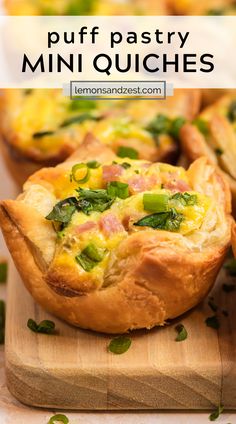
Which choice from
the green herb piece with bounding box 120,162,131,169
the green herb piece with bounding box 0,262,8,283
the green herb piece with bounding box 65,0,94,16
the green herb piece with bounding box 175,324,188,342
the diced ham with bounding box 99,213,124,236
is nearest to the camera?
the diced ham with bounding box 99,213,124,236

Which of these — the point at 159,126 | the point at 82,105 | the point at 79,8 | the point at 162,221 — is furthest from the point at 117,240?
the point at 79,8

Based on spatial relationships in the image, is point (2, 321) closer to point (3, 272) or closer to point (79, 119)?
point (3, 272)

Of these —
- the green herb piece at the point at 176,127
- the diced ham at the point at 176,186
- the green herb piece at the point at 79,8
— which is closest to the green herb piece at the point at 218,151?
the green herb piece at the point at 176,127

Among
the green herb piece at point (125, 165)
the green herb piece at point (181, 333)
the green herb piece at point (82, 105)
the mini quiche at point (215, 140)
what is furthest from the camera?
the green herb piece at point (82, 105)

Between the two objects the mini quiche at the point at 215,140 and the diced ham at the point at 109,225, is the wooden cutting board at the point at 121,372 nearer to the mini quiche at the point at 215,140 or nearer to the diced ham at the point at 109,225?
the diced ham at the point at 109,225

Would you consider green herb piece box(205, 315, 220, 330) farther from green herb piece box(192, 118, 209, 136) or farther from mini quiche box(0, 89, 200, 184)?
green herb piece box(192, 118, 209, 136)

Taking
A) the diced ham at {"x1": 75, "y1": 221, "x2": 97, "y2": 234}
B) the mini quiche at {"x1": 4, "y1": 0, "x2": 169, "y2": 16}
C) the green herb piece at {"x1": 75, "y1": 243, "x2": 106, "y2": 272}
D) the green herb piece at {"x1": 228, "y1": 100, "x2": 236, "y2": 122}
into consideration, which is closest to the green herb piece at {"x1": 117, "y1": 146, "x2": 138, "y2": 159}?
the green herb piece at {"x1": 228, "y1": 100, "x2": 236, "y2": 122}
